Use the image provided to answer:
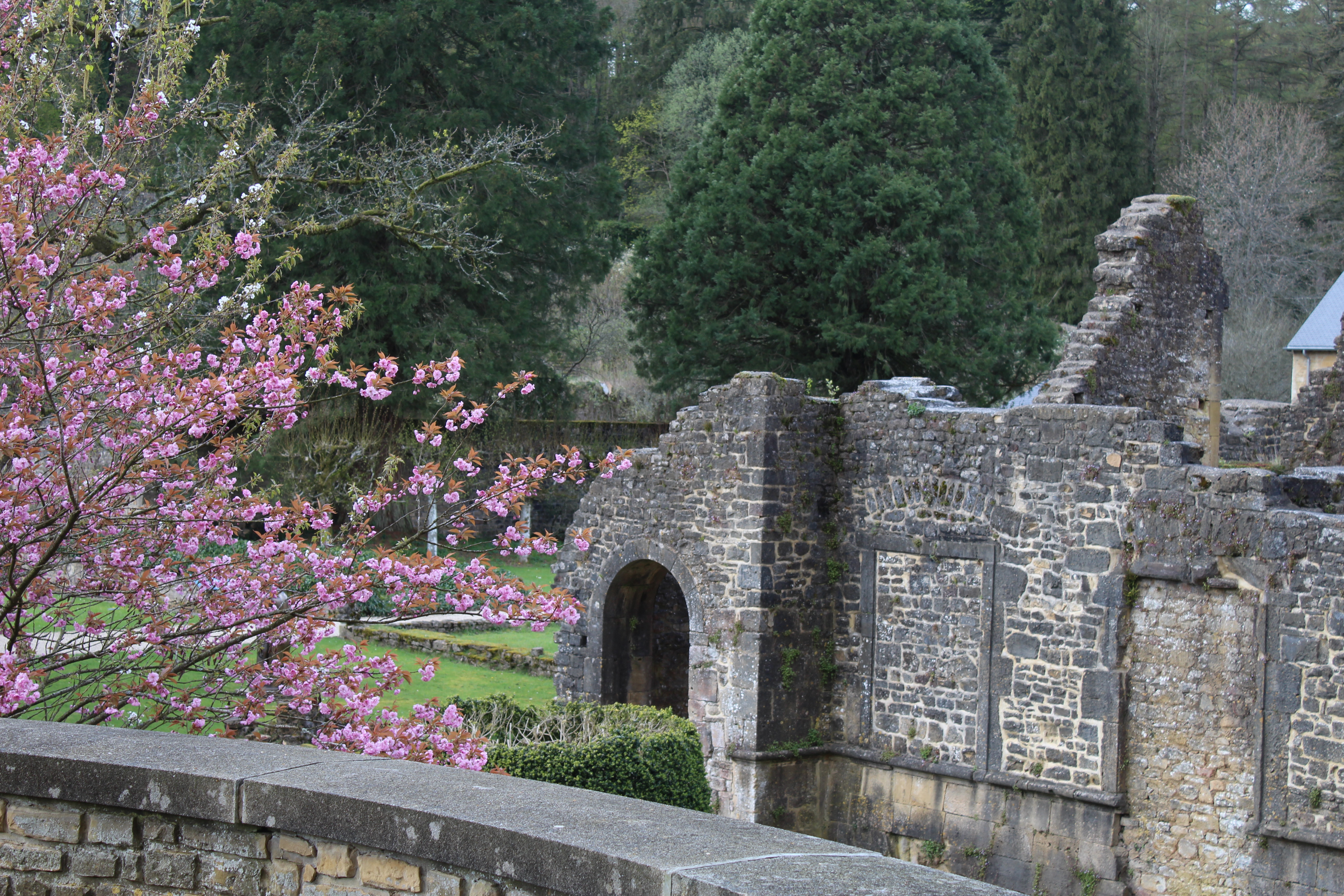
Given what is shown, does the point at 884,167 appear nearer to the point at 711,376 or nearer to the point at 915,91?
the point at 915,91

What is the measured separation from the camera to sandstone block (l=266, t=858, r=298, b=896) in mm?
4051

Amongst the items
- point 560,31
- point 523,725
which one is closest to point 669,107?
point 560,31

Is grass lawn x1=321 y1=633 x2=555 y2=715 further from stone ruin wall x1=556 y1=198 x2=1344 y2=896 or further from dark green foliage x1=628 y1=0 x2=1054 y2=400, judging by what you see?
dark green foliage x1=628 y1=0 x2=1054 y2=400

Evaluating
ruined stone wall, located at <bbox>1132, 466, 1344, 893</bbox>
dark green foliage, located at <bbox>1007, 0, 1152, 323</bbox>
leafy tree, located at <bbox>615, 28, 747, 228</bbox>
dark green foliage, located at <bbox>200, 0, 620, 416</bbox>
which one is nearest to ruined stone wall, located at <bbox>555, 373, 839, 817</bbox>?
ruined stone wall, located at <bbox>1132, 466, 1344, 893</bbox>

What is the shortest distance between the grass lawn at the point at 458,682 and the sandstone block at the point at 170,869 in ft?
34.9

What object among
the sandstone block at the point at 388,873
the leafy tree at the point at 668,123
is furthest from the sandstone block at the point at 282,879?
the leafy tree at the point at 668,123

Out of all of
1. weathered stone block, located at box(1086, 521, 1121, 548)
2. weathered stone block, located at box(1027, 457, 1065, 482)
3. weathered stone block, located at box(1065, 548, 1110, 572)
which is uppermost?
weathered stone block, located at box(1027, 457, 1065, 482)

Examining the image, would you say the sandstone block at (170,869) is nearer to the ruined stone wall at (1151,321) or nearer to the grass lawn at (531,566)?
the ruined stone wall at (1151,321)

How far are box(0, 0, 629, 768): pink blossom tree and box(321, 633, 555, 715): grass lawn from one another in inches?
301

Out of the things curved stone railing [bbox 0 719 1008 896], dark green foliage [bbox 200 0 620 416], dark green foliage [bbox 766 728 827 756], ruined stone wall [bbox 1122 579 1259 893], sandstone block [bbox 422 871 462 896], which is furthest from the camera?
dark green foliage [bbox 200 0 620 416]

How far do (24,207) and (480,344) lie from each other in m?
18.3

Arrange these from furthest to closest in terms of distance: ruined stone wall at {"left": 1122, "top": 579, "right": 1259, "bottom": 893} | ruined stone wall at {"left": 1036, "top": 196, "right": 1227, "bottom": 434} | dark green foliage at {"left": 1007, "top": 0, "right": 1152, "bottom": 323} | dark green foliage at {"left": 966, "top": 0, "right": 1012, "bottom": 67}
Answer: dark green foliage at {"left": 966, "top": 0, "right": 1012, "bottom": 67}, dark green foliage at {"left": 1007, "top": 0, "right": 1152, "bottom": 323}, ruined stone wall at {"left": 1036, "top": 196, "right": 1227, "bottom": 434}, ruined stone wall at {"left": 1122, "top": 579, "right": 1259, "bottom": 893}

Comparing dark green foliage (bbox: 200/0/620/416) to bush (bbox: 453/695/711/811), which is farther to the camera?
dark green foliage (bbox: 200/0/620/416)

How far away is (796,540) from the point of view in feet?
43.2
